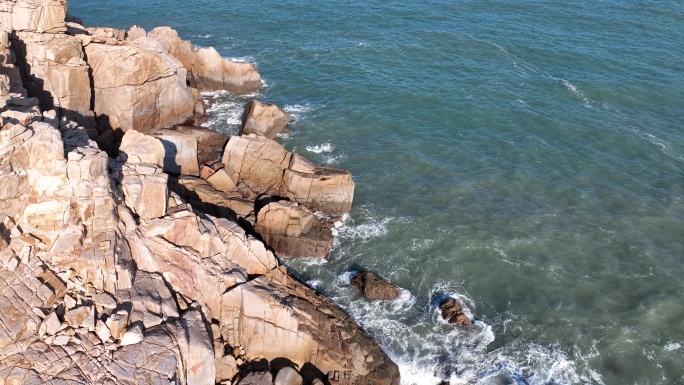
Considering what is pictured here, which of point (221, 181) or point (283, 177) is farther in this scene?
point (283, 177)

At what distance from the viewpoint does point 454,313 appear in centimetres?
4031

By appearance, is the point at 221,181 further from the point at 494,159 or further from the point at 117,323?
the point at 494,159

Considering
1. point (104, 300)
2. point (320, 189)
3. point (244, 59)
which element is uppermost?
point (244, 59)

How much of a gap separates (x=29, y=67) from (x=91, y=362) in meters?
31.2

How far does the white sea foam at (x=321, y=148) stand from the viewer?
58.9 meters

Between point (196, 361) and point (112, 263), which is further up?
point (112, 263)

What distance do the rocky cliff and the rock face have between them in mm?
9038

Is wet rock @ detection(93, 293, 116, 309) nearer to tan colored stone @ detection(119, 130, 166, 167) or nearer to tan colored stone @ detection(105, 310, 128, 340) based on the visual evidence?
tan colored stone @ detection(105, 310, 128, 340)

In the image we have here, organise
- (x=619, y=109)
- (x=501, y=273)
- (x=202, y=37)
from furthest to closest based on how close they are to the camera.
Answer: (x=202, y=37)
(x=619, y=109)
(x=501, y=273)

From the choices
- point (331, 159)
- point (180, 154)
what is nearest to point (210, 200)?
point (180, 154)

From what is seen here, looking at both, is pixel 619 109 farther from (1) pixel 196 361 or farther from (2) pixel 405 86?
(1) pixel 196 361

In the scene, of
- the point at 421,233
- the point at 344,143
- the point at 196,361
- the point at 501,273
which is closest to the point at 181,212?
the point at 196,361

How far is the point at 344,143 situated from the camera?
6075 cm

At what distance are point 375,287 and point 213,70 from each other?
1552 inches
